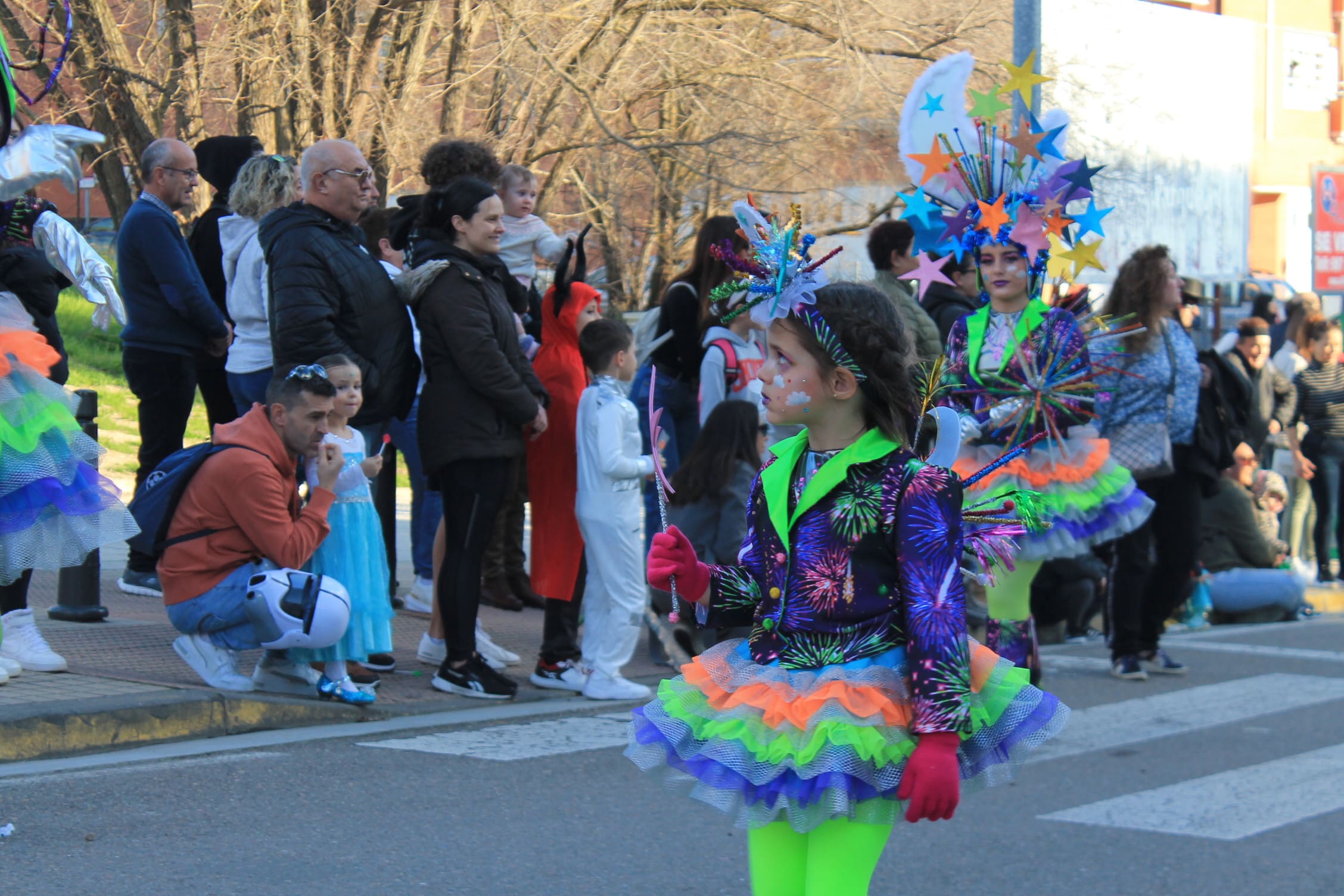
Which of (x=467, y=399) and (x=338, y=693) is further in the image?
(x=467, y=399)

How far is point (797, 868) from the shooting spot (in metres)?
3.18

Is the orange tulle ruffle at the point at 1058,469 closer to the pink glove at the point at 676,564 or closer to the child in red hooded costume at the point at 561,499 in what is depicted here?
the child in red hooded costume at the point at 561,499

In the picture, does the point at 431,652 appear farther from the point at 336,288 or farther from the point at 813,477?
the point at 813,477

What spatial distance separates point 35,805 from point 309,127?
1070 centimetres

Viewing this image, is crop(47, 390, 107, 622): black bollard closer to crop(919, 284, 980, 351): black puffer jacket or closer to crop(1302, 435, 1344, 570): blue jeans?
crop(919, 284, 980, 351): black puffer jacket

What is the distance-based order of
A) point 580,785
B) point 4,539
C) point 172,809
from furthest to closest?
point 580,785, point 172,809, point 4,539

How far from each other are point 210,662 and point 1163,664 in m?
5.14

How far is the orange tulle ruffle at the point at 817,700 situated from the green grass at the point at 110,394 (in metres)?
9.59

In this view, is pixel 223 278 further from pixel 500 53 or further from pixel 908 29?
pixel 908 29

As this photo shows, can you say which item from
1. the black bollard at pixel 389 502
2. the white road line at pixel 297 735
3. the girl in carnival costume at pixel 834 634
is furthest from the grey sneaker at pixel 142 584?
the girl in carnival costume at pixel 834 634

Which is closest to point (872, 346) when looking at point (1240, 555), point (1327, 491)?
point (1240, 555)

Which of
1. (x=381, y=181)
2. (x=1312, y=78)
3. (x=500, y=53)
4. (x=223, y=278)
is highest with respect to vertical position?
(x=1312, y=78)

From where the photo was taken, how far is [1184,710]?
7699 mm

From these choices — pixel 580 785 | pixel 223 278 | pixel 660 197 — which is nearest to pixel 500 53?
pixel 660 197
